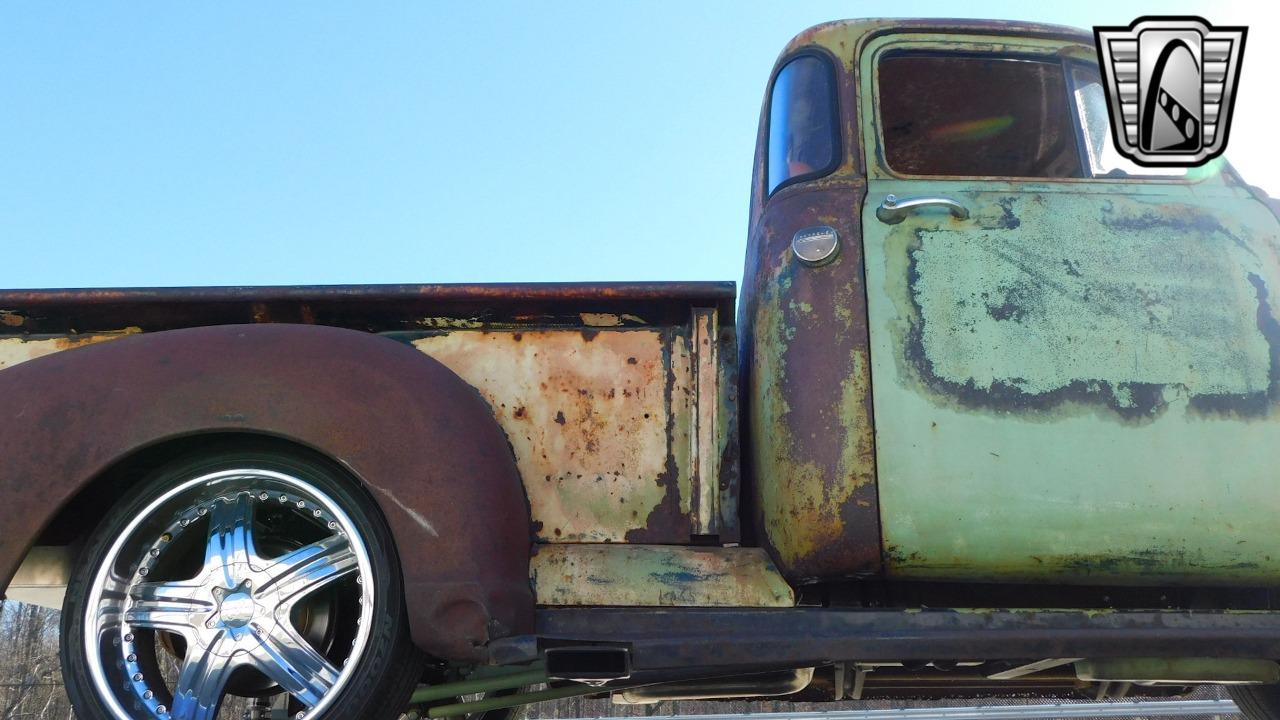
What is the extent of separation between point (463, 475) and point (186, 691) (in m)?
0.81

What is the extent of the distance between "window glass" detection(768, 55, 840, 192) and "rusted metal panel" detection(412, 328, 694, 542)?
62cm

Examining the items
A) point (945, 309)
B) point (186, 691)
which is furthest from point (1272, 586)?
point (186, 691)

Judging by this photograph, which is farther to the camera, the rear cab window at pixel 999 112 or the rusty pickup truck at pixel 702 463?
the rear cab window at pixel 999 112

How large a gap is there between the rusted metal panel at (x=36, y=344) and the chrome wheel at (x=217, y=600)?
2.02ft

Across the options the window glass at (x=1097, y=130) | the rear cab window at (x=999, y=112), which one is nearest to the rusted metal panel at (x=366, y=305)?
the rear cab window at (x=999, y=112)

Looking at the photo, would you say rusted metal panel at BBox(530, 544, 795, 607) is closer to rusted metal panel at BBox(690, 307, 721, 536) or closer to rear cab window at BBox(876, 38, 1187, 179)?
rusted metal panel at BBox(690, 307, 721, 536)

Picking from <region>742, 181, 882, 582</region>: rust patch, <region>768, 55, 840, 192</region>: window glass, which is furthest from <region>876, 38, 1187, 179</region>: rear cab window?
<region>742, 181, 882, 582</region>: rust patch

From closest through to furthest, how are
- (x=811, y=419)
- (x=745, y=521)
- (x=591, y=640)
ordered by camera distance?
(x=591, y=640)
(x=811, y=419)
(x=745, y=521)

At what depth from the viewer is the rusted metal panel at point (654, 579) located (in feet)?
7.38

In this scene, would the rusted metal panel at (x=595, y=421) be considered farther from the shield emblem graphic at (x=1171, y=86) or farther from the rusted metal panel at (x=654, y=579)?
the shield emblem graphic at (x=1171, y=86)

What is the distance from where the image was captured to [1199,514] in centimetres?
218

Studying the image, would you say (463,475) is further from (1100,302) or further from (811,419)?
(1100,302)

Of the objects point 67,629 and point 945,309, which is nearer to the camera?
point 67,629

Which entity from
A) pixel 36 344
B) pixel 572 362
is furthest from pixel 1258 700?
pixel 36 344
